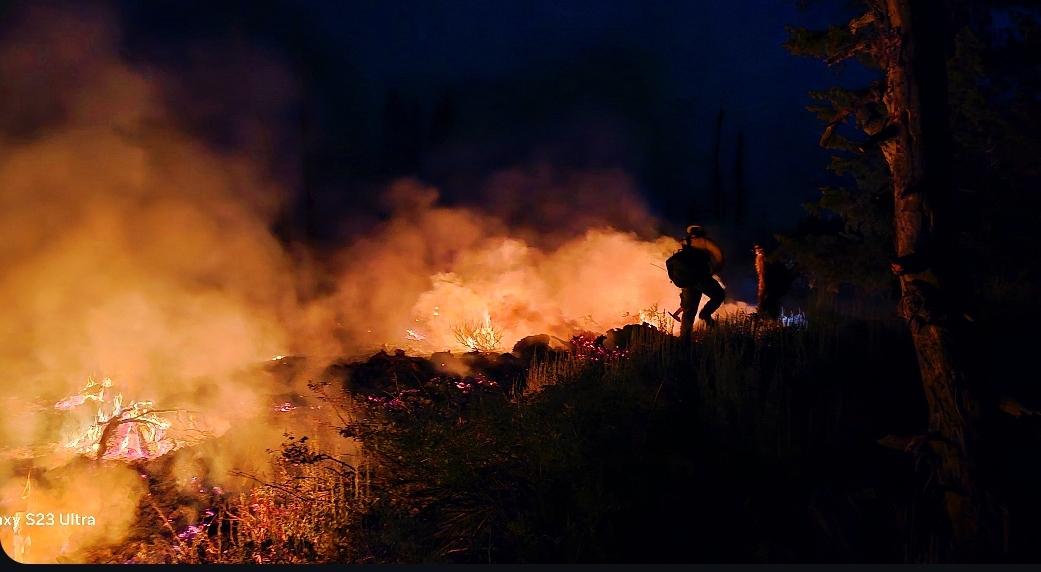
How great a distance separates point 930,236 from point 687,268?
4817 mm

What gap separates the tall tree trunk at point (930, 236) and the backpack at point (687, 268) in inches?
182

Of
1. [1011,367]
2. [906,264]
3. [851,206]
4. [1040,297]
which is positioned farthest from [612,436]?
[851,206]

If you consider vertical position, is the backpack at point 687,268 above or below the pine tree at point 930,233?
above

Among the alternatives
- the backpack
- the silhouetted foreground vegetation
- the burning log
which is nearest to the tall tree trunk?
the silhouetted foreground vegetation

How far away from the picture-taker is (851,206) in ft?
30.7

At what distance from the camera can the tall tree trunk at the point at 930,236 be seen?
3648 millimetres

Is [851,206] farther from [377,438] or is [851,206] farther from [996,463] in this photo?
[377,438]

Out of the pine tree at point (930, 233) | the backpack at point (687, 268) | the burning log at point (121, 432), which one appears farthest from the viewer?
the backpack at point (687, 268)

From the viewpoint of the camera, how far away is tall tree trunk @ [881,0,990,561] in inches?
144

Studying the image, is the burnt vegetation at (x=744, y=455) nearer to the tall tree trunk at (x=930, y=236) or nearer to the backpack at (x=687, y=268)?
the tall tree trunk at (x=930, y=236)

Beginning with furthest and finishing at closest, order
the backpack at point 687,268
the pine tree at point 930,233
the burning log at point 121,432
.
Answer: the backpack at point 687,268 < the burning log at point 121,432 < the pine tree at point 930,233

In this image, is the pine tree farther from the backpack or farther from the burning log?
the burning log

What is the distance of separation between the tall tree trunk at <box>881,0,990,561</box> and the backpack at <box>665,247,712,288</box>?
4615mm

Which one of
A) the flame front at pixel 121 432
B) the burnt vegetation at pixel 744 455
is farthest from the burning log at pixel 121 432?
the burnt vegetation at pixel 744 455
